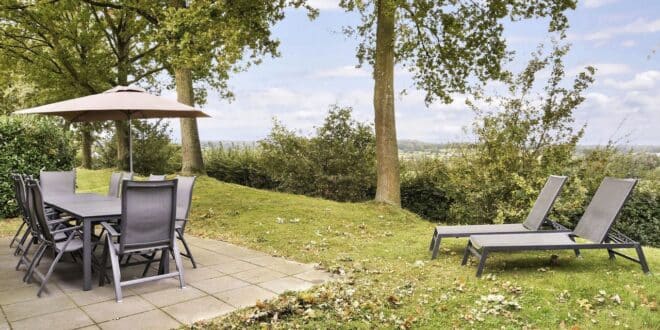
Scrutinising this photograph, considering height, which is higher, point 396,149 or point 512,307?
point 396,149

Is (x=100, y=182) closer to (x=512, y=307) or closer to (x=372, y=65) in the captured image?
(x=372, y=65)

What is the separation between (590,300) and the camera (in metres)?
4.69

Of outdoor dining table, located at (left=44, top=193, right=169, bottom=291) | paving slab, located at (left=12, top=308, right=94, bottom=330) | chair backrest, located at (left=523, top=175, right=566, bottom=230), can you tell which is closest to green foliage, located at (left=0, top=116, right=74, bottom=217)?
outdoor dining table, located at (left=44, top=193, right=169, bottom=291)

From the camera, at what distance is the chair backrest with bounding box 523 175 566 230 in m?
6.48

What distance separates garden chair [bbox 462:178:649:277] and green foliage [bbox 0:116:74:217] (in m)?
9.47

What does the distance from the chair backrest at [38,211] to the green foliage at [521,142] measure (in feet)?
29.6

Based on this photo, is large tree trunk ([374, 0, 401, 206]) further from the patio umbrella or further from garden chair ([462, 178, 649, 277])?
garden chair ([462, 178, 649, 277])

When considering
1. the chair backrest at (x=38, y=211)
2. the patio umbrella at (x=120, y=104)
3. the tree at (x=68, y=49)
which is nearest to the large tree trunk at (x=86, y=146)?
the tree at (x=68, y=49)

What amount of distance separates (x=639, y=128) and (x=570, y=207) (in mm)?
3252

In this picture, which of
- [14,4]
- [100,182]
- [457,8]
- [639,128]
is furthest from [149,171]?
[639,128]

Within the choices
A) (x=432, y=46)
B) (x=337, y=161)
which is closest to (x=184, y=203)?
(x=337, y=161)

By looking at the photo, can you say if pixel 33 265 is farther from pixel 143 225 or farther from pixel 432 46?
pixel 432 46

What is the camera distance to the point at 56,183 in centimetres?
820

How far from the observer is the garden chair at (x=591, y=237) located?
5.37 metres
